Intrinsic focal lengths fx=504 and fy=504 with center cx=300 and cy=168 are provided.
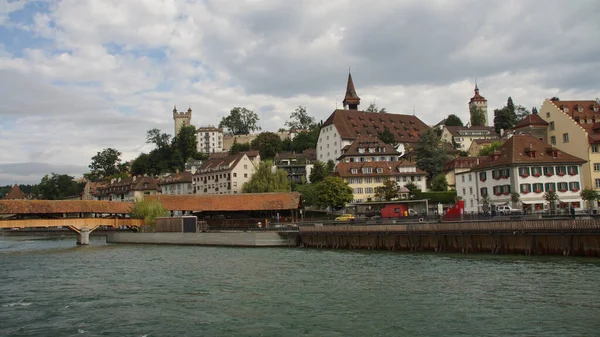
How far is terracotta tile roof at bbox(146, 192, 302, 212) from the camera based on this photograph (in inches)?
2485

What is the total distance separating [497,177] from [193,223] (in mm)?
→ 32849

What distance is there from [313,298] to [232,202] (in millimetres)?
43641

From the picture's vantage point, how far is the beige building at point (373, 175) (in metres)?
75.9

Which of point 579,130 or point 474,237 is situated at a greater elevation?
point 579,130

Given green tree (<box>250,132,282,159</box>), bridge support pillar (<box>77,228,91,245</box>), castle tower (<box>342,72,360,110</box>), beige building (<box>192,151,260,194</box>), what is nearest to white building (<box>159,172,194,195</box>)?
beige building (<box>192,151,260,194</box>)

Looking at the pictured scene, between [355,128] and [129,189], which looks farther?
[129,189]

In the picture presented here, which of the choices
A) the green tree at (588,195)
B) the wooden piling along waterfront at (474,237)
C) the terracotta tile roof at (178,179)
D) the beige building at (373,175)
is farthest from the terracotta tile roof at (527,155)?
the terracotta tile roof at (178,179)

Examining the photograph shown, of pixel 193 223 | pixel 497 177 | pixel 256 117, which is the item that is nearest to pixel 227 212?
pixel 193 223

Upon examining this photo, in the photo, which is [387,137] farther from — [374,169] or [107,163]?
[107,163]

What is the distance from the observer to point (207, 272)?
3044 centimetres

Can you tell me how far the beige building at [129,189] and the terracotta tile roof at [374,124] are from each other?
44.1 meters

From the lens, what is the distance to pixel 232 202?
6400 centimetres

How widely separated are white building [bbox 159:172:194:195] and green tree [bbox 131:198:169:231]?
44.8m

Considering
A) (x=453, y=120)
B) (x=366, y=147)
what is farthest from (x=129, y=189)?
(x=453, y=120)
